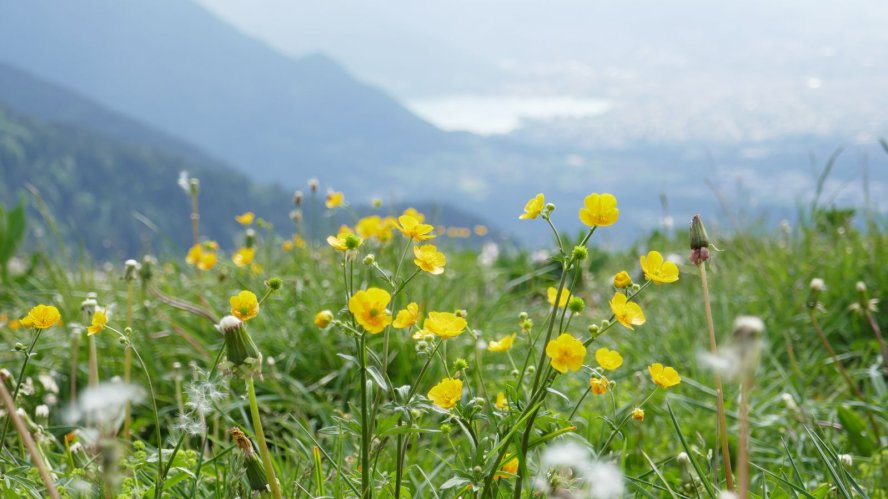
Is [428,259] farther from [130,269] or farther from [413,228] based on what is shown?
[130,269]

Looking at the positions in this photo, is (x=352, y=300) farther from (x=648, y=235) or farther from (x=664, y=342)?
(x=648, y=235)

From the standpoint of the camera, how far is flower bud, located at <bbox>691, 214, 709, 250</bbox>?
1108mm

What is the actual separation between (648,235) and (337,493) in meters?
5.20

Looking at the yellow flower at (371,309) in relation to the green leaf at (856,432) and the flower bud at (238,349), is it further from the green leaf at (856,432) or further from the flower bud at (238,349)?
the green leaf at (856,432)

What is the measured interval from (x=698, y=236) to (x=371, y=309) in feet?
1.70

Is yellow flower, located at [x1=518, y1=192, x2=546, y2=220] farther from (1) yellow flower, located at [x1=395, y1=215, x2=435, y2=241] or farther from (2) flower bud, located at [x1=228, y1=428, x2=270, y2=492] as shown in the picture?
(2) flower bud, located at [x1=228, y1=428, x2=270, y2=492]

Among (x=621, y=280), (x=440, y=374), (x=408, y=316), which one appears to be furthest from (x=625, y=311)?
(x=440, y=374)

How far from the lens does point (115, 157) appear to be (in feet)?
310

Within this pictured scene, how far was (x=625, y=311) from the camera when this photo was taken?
1002 millimetres

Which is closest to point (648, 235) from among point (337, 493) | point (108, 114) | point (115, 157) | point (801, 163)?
point (337, 493)

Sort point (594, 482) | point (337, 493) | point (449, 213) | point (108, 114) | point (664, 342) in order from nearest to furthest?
point (594, 482), point (337, 493), point (664, 342), point (449, 213), point (108, 114)

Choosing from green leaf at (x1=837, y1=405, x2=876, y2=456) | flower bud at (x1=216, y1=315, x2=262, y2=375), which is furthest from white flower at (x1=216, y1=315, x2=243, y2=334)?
green leaf at (x1=837, y1=405, x2=876, y2=456)

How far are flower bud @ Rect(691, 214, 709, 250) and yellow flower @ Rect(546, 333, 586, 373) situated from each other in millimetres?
317

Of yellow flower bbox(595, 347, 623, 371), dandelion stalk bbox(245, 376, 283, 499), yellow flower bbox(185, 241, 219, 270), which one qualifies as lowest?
yellow flower bbox(185, 241, 219, 270)
